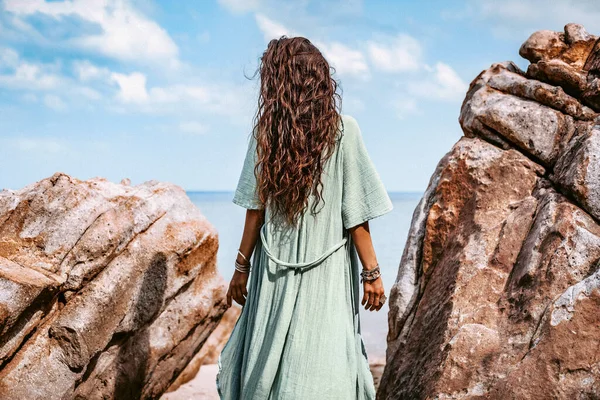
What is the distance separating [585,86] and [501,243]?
1558 millimetres

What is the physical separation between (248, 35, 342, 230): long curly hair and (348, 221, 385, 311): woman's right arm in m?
0.32

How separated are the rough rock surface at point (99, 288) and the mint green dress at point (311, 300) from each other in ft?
5.59

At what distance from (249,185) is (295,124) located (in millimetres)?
528

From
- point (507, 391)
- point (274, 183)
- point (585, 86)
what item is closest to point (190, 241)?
point (274, 183)

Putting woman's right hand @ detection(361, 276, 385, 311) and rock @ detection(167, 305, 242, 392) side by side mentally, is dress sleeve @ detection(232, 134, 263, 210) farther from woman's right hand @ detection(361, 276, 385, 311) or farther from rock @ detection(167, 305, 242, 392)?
rock @ detection(167, 305, 242, 392)

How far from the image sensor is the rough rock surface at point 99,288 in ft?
16.8

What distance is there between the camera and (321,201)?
409 centimetres

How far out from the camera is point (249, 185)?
422cm

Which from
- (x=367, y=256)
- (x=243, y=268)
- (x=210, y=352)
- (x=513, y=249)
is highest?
(x=513, y=249)

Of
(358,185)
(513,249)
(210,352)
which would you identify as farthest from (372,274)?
(210,352)

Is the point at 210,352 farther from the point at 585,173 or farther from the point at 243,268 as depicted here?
the point at 585,173

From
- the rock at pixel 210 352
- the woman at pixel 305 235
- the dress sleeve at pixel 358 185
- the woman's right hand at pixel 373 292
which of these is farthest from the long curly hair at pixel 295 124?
the rock at pixel 210 352

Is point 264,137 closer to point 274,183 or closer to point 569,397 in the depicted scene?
point 274,183

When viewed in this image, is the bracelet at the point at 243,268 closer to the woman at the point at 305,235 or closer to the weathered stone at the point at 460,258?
the woman at the point at 305,235
